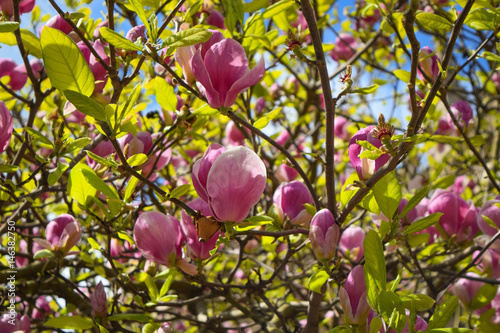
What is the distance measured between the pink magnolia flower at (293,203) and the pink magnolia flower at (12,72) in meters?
0.88

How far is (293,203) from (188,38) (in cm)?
40

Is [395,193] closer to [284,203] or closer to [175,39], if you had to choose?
[284,203]

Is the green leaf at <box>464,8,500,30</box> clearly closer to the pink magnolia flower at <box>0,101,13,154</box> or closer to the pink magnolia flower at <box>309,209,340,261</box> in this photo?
the pink magnolia flower at <box>309,209,340,261</box>

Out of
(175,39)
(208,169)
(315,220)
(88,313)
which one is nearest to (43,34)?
(175,39)

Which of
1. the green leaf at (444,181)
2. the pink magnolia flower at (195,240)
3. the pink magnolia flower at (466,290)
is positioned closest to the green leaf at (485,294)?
the pink magnolia flower at (466,290)

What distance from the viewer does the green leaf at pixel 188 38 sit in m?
0.59

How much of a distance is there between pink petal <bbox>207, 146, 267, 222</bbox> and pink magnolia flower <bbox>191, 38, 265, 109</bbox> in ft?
0.37

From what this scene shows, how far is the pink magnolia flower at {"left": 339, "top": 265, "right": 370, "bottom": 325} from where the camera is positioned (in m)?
0.63

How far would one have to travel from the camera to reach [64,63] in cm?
59

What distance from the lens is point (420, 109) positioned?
0.63 meters

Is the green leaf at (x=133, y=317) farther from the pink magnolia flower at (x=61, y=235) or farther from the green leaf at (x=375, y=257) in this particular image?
the green leaf at (x=375, y=257)

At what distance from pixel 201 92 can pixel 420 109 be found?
13.1 inches

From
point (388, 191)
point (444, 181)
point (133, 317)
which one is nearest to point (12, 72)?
point (133, 317)

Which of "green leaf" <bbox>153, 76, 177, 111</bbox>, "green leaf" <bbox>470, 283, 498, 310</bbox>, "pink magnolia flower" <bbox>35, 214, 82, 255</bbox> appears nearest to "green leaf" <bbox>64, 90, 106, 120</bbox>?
"green leaf" <bbox>153, 76, 177, 111</bbox>
